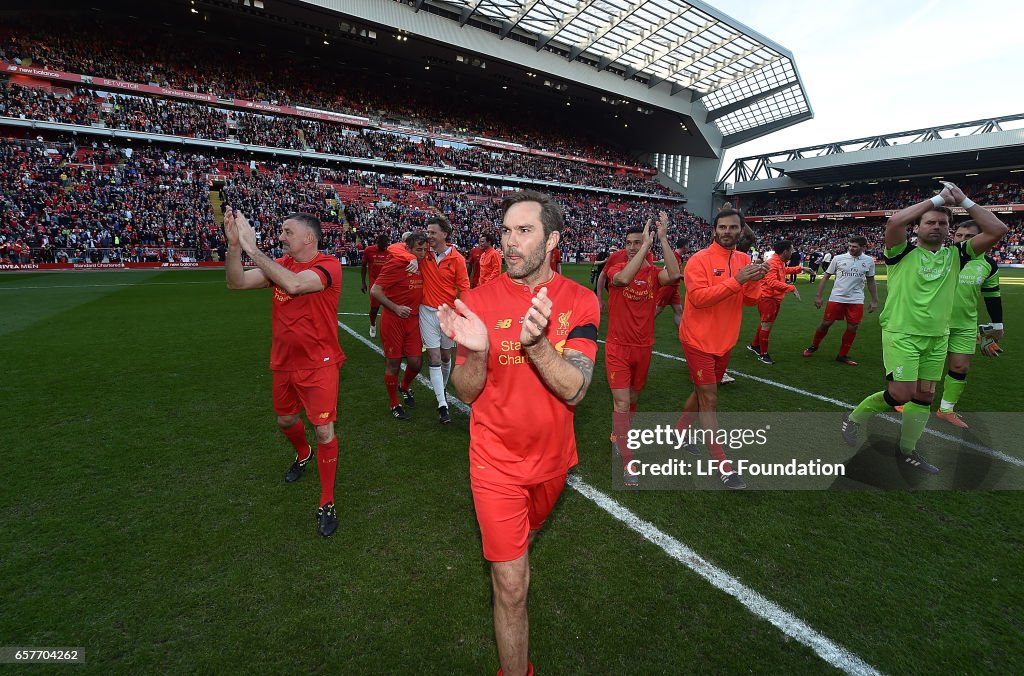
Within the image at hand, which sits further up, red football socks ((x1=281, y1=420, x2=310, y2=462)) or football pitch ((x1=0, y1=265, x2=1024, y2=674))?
red football socks ((x1=281, y1=420, x2=310, y2=462))

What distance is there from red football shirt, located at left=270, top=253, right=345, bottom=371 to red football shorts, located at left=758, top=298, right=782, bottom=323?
8.07 meters

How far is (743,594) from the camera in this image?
9.41 feet

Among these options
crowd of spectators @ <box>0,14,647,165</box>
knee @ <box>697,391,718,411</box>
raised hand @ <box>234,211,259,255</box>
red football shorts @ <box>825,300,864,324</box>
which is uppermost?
crowd of spectators @ <box>0,14,647,165</box>

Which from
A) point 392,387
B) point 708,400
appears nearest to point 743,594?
point 708,400

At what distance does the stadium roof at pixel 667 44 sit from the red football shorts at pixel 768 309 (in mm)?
32474

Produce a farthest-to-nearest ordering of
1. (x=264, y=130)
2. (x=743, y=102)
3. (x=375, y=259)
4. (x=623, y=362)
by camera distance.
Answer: (x=743, y=102), (x=264, y=130), (x=375, y=259), (x=623, y=362)

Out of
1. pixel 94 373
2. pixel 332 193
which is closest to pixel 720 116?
pixel 332 193

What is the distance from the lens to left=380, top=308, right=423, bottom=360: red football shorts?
576 centimetres

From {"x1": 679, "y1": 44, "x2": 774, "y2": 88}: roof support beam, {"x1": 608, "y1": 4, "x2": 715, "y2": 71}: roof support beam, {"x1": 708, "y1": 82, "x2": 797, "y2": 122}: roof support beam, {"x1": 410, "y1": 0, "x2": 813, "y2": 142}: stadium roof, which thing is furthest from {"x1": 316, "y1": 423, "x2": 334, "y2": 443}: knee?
{"x1": 708, "y1": 82, "x2": 797, "y2": 122}: roof support beam

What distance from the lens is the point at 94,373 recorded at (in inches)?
285

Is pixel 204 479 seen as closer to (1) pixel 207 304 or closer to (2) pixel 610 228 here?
(1) pixel 207 304

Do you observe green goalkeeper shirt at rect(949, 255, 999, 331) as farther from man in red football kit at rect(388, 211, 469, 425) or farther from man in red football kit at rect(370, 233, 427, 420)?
man in red football kit at rect(370, 233, 427, 420)

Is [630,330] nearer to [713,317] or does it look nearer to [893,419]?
[713,317]

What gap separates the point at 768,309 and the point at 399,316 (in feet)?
23.7
